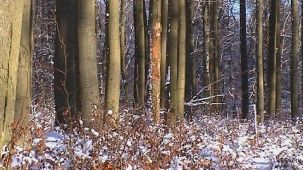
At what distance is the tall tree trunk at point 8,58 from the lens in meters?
4.88

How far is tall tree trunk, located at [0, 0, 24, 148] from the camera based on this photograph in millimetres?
4875

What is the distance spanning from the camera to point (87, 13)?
9.16m

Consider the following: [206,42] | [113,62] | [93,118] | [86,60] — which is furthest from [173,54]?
[206,42]

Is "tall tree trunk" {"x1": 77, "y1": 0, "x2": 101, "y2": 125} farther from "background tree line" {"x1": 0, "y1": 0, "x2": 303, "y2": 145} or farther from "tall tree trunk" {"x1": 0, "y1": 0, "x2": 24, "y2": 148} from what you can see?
"tall tree trunk" {"x1": 0, "y1": 0, "x2": 24, "y2": 148}

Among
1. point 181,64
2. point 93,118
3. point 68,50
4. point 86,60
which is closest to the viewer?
point 93,118

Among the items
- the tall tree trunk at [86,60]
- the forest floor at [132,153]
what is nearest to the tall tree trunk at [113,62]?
the tall tree trunk at [86,60]

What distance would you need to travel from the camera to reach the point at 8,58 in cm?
495

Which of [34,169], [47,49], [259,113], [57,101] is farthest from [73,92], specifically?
[47,49]

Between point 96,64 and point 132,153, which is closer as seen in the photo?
point 132,153

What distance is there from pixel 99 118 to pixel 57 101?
3.05m

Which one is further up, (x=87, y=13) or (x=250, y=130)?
(x=87, y=13)

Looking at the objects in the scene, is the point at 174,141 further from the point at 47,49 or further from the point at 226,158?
the point at 47,49

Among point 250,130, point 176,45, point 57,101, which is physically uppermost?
point 176,45

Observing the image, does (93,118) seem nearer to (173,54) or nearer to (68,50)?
(68,50)
